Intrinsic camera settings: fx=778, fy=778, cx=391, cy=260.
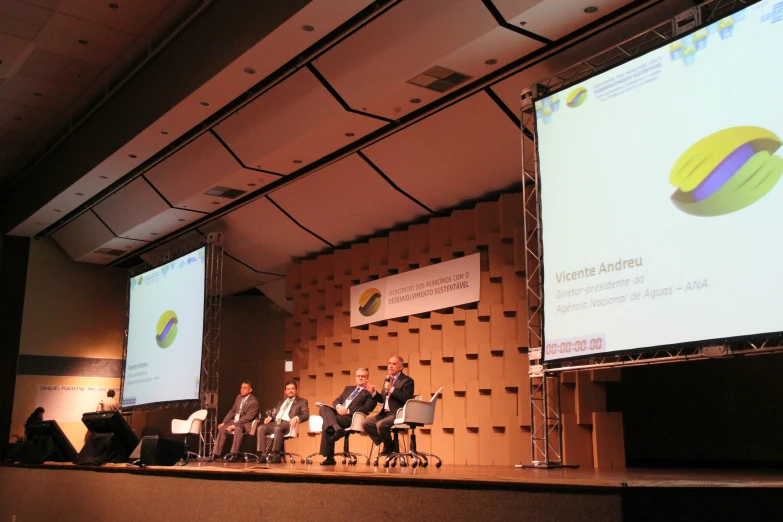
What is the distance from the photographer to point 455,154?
798cm

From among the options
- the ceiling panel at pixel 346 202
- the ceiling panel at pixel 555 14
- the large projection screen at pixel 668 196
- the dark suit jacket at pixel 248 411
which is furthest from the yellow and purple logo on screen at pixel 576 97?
the dark suit jacket at pixel 248 411

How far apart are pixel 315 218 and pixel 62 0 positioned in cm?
393

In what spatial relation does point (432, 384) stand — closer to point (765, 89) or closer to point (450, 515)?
point (765, 89)

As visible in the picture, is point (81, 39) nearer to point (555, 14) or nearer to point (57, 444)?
point (57, 444)

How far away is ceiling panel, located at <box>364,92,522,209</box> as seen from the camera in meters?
7.41

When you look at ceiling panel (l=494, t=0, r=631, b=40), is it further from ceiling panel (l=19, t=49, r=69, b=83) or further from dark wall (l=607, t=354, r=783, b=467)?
ceiling panel (l=19, t=49, r=69, b=83)

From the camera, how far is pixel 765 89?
15.5 ft

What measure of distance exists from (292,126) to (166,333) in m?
5.03

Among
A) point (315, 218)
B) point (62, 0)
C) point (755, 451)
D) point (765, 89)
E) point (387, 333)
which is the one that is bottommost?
point (755, 451)

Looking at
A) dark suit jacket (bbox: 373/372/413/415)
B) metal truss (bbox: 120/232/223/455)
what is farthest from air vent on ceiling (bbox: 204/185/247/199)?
dark suit jacket (bbox: 373/372/413/415)

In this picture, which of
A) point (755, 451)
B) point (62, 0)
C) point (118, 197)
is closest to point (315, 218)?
point (118, 197)

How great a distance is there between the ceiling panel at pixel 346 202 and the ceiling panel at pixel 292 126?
444 millimetres

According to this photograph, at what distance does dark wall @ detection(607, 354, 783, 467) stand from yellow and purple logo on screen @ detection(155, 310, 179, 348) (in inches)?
256

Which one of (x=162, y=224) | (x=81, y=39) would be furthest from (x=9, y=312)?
(x=81, y=39)
